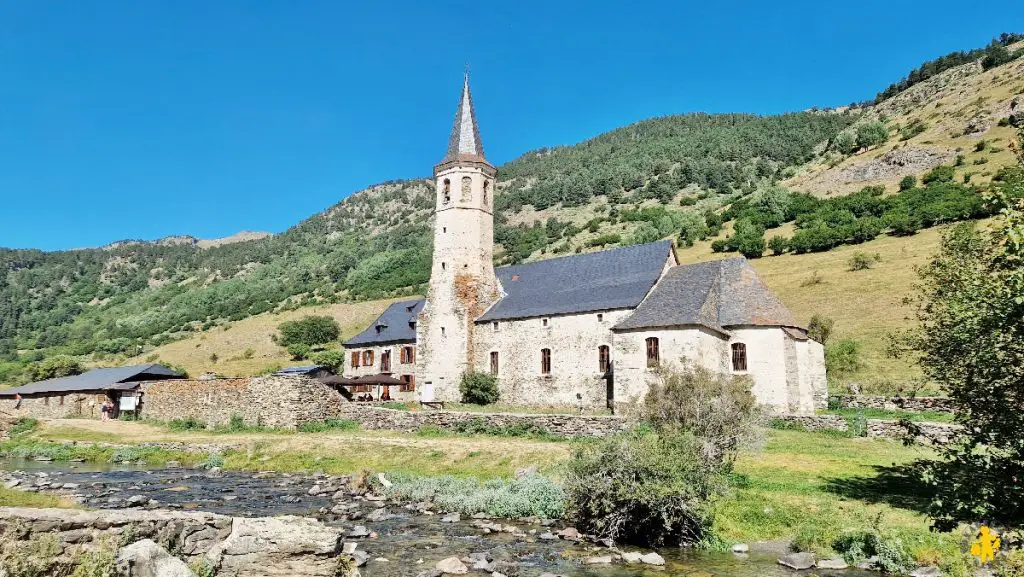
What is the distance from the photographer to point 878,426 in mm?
22875

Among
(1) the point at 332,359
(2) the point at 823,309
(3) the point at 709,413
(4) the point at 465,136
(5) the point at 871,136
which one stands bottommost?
(3) the point at 709,413

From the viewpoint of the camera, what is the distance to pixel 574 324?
3500cm

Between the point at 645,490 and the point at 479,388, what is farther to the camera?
the point at 479,388

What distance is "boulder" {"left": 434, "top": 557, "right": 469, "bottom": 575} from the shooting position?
1107 cm

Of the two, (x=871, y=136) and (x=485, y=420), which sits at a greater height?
(x=871, y=136)

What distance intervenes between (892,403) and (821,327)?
13.2 meters

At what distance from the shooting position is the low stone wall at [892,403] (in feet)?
94.9

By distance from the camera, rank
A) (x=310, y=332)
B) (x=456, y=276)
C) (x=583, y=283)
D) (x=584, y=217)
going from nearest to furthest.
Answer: (x=583, y=283), (x=456, y=276), (x=310, y=332), (x=584, y=217)

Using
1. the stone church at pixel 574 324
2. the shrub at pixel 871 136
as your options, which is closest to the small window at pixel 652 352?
the stone church at pixel 574 324

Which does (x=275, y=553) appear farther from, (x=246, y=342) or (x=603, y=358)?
(x=246, y=342)

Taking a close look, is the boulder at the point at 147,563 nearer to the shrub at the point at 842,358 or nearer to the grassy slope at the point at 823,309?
the grassy slope at the point at 823,309

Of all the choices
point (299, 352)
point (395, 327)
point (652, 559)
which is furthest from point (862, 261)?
point (299, 352)

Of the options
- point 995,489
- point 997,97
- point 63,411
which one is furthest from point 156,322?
point 997,97

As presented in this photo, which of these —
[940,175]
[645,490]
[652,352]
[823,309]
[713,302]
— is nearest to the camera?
[645,490]
